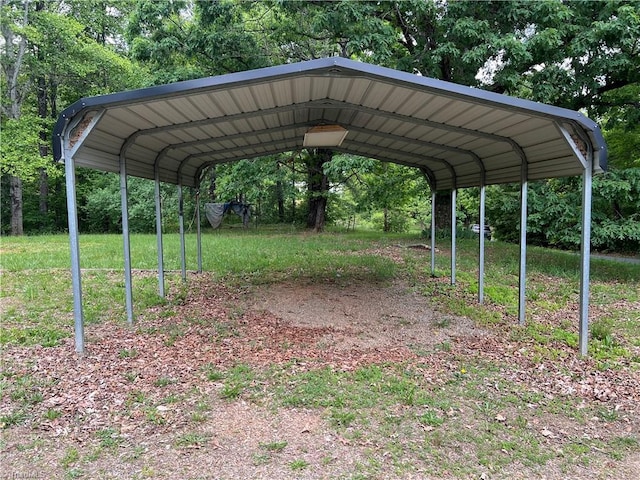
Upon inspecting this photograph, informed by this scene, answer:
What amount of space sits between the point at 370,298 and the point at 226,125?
3.17m

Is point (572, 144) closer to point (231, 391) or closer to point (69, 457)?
point (231, 391)

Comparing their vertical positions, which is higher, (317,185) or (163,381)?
(317,185)

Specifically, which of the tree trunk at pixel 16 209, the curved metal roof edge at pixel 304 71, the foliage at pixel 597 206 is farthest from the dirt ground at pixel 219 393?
the tree trunk at pixel 16 209

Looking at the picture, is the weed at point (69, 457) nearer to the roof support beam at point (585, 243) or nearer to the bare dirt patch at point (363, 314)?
the bare dirt patch at point (363, 314)

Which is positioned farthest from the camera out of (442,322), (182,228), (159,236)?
(182,228)

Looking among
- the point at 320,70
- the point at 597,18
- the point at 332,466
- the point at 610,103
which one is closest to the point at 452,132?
the point at 320,70

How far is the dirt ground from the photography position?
226 cm

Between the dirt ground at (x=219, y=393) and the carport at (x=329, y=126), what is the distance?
597 mm

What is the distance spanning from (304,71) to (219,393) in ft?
8.74

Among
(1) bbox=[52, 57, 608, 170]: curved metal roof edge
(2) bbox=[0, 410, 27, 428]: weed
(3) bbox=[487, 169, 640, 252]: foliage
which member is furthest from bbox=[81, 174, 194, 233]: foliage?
(2) bbox=[0, 410, 27, 428]: weed

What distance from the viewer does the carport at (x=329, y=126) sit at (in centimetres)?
345

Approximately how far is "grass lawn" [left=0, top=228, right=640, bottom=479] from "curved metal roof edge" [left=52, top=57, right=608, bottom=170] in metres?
2.15

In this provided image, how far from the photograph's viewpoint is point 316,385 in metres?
3.27

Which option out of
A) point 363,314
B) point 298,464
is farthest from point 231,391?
point 363,314
